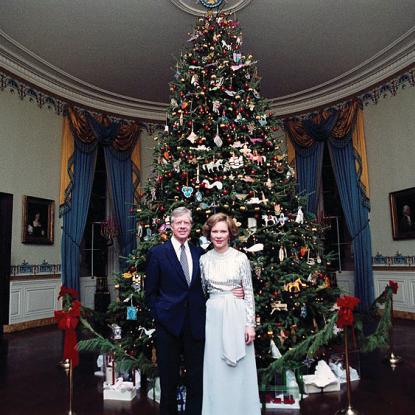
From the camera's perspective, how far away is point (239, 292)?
8.85ft

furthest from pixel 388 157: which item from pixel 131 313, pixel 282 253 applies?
pixel 131 313

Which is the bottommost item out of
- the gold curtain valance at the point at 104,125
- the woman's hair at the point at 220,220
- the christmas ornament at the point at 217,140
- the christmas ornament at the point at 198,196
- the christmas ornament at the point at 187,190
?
the woman's hair at the point at 220,220

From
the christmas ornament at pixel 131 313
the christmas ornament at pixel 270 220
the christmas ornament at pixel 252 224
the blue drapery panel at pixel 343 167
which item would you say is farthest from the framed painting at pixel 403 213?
the christmas ornament at pixel 131 313

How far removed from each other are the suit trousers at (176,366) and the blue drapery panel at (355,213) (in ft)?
20.5

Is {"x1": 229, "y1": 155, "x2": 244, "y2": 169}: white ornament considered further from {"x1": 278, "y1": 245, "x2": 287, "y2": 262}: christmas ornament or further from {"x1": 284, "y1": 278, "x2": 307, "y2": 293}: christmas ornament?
{"x1": 284, "y1": 278, "x2": 307, "y2": 293}: christmas ornament

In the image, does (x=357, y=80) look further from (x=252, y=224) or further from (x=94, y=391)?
(x=94, y=391)

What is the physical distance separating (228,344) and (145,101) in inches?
308

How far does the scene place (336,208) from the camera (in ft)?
30.7

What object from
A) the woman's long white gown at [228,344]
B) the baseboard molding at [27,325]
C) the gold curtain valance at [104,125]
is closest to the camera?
the woman's long white gown at [228,344]

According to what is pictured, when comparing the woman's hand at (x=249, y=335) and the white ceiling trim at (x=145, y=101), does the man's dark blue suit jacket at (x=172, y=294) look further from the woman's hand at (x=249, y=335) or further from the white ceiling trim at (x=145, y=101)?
the white ceiling trim at (x=145, y=101)

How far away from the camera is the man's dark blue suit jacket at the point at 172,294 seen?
103 inches

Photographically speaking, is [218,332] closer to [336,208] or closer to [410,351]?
[410,351]

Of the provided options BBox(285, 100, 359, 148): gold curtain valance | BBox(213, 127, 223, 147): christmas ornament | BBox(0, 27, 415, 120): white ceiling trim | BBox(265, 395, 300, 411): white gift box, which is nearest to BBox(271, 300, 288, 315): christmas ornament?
BBox(265, 395, 300, 411): white gift box

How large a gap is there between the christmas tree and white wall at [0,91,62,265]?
4.01 metres
